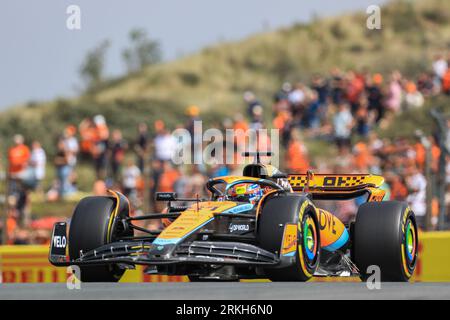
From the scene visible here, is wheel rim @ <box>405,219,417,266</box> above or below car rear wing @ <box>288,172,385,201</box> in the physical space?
below

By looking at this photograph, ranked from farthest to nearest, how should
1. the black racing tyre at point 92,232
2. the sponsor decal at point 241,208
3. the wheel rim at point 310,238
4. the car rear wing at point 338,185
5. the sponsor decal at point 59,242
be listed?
the car rear wing at point 338,185, the sponsor decal at point 59,242, the black racing tyre at point 92,232, the sponsor decal at point 241,208, the wheel rim at point 310,238

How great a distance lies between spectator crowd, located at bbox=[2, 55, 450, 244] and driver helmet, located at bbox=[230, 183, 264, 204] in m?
5.66

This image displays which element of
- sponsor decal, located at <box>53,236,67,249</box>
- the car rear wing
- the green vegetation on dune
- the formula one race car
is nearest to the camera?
the formula one race car

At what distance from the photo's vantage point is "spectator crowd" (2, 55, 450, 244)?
64.3 ft

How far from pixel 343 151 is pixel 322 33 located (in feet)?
96.4

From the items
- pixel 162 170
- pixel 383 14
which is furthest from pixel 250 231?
pixel 383 14

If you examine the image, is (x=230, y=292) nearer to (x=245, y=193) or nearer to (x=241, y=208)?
(x=241, y=208)

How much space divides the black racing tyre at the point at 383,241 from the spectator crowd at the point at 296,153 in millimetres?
5630

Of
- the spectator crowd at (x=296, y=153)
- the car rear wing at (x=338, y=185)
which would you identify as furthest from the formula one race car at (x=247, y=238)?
the spectator crowd at (x=296, y=153)

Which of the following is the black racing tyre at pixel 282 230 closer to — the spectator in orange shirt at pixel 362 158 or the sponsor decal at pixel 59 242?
the sponsor decal at pixel 59 242

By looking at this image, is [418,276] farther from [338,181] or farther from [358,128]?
[358,128]

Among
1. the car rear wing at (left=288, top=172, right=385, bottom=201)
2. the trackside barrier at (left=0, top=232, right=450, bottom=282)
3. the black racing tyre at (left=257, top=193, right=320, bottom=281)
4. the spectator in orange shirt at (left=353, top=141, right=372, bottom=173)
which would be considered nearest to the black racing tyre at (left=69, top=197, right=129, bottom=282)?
the black racing tyre at (left=257, top=193, right=320, bottom=281)

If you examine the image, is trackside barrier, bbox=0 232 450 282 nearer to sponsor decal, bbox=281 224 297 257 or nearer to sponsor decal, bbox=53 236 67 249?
sponsor decal, bbox=53 236 67 249

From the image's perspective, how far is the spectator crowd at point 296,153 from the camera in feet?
64.3
